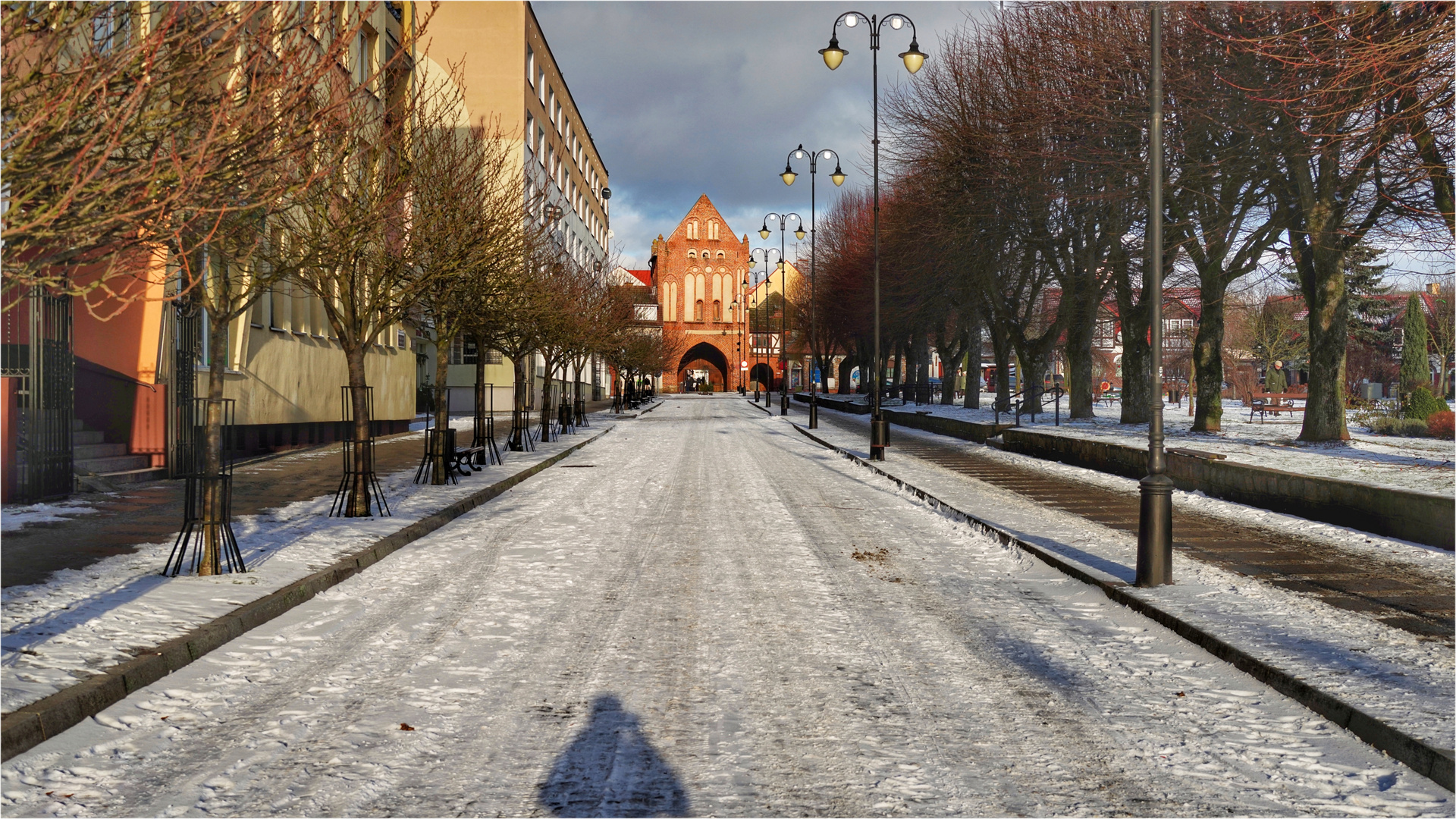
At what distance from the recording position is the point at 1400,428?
21766 millimetres

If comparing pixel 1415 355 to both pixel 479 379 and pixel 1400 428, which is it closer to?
pixel 1400 428

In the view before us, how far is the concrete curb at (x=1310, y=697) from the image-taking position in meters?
4.17

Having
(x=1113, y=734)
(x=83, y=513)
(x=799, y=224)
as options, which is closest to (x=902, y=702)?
(x=1113, y=734)

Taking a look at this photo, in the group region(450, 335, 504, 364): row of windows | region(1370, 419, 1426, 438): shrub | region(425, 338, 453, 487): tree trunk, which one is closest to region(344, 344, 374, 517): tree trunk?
region(425, 338, 453, 487): tree trunk

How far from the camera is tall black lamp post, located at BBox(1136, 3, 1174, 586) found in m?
7.72

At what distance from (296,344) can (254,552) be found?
14161 mm

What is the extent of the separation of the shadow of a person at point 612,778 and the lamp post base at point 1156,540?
15.5 ft

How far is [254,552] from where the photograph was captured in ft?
29.7

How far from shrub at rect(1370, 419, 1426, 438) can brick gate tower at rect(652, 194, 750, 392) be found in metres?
83.0

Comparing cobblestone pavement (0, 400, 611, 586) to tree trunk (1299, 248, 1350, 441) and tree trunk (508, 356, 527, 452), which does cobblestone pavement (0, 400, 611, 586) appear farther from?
tree trunk (1299, 248, 1350, 441)

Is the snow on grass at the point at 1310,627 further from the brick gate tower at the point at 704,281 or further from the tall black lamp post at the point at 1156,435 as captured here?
the brick gate tower at the point at 704,281

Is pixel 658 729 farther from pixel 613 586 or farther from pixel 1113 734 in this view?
pixel 613 586

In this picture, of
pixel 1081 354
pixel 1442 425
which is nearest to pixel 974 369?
pixel 1081 354

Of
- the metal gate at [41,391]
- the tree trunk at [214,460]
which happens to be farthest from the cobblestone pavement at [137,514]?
the tree trunk at [214,460]
